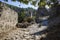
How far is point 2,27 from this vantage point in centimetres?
696

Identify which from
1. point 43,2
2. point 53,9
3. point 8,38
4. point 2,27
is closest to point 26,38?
point 8,38

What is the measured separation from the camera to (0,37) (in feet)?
21.5

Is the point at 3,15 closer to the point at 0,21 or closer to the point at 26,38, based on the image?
the point at 0,21

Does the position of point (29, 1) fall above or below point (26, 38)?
above

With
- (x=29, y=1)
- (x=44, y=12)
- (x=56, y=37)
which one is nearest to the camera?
(x=29, y=1)

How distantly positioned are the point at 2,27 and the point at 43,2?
11.5ft

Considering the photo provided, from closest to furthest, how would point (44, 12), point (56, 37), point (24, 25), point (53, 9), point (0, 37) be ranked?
point (56, 37) < point (0, 37) < point (53, 9) < point (24, 25) < point (44, 12)

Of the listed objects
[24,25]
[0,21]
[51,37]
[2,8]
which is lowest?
[24,25]

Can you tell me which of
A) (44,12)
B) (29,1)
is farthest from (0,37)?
(44,12)

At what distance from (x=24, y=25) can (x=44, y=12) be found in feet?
27.6

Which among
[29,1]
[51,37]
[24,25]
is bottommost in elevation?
[24,25]

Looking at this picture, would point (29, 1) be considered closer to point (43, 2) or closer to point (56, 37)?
point (43, 2)

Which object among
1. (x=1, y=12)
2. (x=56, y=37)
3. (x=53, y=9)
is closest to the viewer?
(x=56, y=37)

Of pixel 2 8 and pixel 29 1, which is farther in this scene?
pixel 2 8
